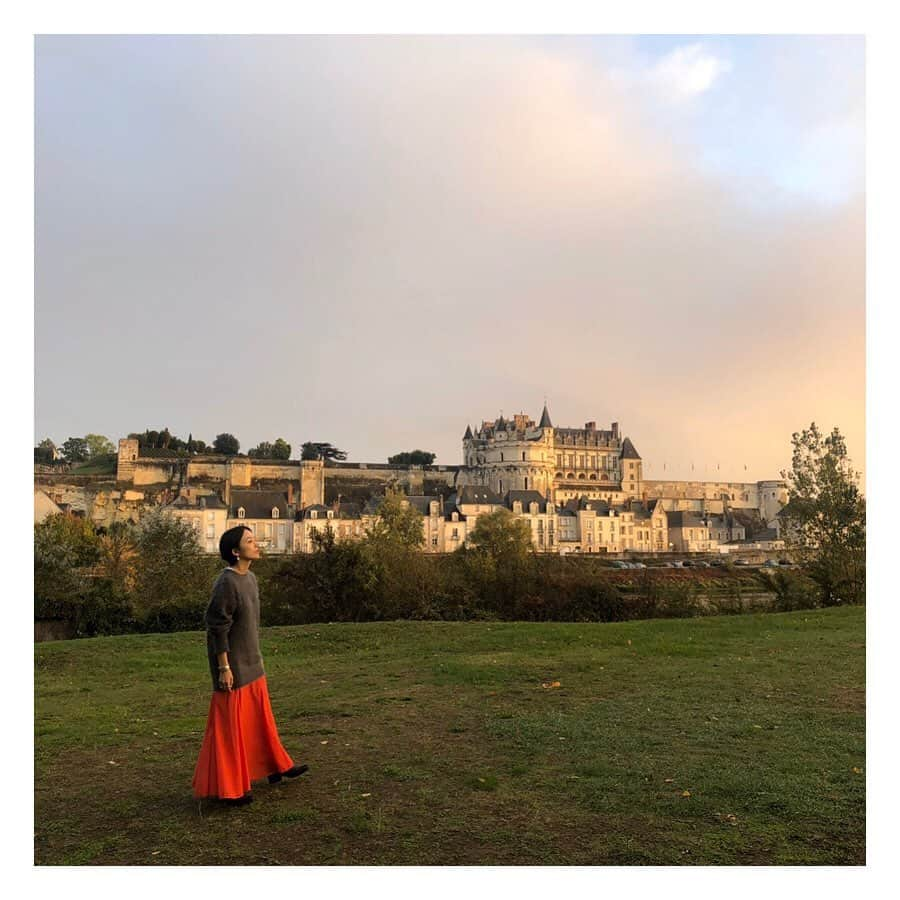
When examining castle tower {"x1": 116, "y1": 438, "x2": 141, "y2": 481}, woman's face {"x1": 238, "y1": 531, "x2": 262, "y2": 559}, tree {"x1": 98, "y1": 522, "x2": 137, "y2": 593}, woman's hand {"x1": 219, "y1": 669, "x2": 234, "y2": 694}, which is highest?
castle tower {"x1": 116, "y1": 438, "x2": 141, "y2": 481}

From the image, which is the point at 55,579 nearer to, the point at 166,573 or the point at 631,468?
the point at 166,573

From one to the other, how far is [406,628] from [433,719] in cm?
703

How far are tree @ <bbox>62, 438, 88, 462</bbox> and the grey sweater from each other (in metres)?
80.8

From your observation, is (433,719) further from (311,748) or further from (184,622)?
(184,622)

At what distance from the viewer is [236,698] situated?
4.92 meters

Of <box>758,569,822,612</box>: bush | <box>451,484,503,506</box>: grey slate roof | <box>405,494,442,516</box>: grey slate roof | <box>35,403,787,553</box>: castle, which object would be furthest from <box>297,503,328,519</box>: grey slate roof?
<box>758,569,822,612</box>: bush

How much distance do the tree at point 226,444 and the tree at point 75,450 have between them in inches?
466

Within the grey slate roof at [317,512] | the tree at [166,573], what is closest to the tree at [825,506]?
the tree at [166,573]

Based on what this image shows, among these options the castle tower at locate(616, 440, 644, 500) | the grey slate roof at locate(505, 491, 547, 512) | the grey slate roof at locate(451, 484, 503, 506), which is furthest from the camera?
the castle tower at locate(616, 440, 644, 500)

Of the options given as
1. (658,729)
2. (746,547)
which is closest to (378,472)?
(746,547)

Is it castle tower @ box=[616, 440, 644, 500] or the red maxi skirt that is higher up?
castle tower @ box=[616, 440, 644, 500]

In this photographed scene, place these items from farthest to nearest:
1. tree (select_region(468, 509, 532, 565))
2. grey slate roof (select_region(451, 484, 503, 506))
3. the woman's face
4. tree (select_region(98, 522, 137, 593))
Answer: grey slate roof (select_region(451, 484, 503, 506)), tree (select_region(468, 509, 532, 565)), tree (select_region(98, 522, 137, 593)), the woman's face

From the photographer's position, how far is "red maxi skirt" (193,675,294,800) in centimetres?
476

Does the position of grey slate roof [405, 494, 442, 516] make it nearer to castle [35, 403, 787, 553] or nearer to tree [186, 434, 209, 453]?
castle [35, 403, 787, 553]
